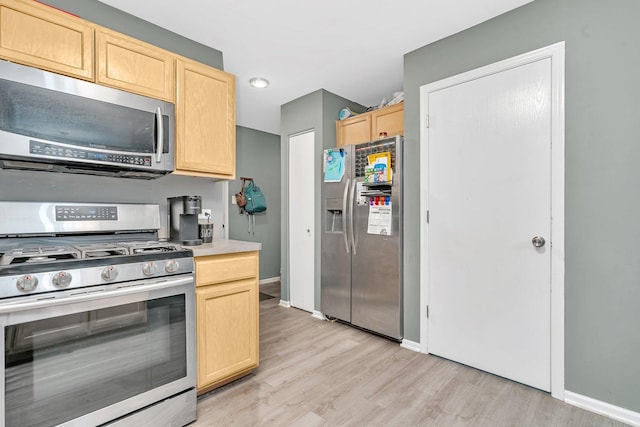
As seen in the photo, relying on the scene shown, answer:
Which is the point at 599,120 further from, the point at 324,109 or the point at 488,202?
the point at 324,109

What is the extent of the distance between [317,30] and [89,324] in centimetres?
232

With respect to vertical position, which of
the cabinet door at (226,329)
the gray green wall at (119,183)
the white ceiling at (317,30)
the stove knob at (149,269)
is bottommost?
the cabinet door at (226,329)

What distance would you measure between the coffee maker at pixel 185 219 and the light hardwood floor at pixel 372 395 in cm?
99

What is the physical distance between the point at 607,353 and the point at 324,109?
9.71 ft

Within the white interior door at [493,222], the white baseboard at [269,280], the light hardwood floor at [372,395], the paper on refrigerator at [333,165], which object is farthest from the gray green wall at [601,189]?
the white baseboard at [269,280]

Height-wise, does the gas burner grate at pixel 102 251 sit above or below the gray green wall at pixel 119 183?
below

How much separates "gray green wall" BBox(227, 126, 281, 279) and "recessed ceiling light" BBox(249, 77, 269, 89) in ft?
5.11

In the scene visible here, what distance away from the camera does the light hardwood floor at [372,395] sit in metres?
1.66

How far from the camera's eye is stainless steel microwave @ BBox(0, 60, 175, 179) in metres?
1.44

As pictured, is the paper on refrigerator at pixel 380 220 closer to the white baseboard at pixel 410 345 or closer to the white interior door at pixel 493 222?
the white interior door at pixel 493 222

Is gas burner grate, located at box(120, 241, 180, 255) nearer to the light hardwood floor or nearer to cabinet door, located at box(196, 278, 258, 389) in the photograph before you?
cabinet door, located at box(196, 278, 258, 389)

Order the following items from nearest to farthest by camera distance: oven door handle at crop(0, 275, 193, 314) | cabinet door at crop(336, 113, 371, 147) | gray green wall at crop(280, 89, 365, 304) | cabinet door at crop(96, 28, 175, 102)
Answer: oven door handle at crop(0, 275, 193, 314), cabinet door at crop(96, 28, 175, 102), cabinet door at crop(336, 113, 371, 147), gray green wall at crop(280, 89, 365, 304)

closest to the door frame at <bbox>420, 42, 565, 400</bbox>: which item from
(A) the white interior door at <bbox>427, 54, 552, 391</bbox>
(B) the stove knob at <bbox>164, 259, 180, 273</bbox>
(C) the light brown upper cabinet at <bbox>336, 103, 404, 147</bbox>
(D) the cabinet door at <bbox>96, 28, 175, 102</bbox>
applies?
(A) the white interior door at <bbox>427, 54, 552, 391</bbox>

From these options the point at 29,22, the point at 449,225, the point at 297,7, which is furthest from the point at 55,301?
the point at 449,225
